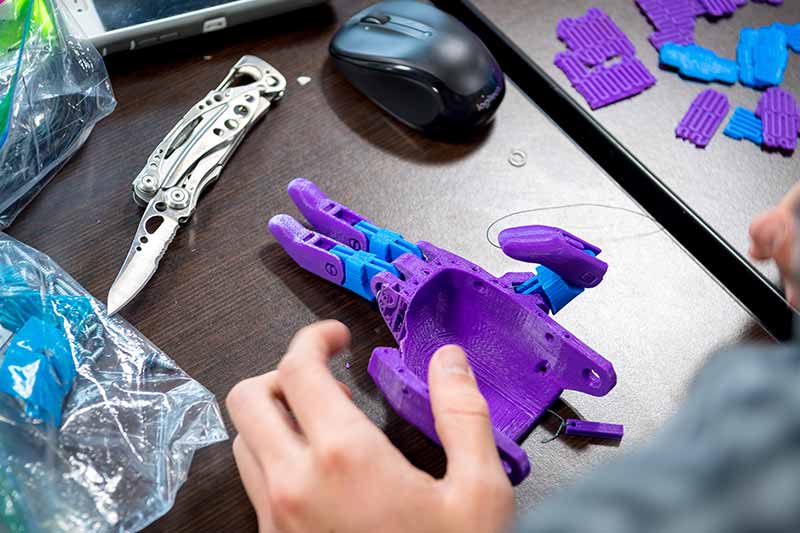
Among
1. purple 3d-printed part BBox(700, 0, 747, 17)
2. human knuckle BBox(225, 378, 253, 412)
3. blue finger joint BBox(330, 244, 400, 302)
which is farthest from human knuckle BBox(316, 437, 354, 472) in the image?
purple 3d-printed part BBox(700, 0, 747, 17)

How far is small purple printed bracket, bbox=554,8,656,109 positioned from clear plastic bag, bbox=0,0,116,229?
19.1 inches

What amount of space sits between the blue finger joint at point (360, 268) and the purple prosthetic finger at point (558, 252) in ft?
0.33

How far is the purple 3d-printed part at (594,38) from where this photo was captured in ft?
2.69

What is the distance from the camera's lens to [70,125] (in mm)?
701

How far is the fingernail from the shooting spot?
1.51ft

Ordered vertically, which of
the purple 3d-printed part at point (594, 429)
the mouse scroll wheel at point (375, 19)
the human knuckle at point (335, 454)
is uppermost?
the human knuckle at point (335, 454)

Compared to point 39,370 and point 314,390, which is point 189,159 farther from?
point 314,390

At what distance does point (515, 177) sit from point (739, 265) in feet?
0.73

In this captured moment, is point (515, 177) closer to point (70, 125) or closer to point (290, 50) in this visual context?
point (290, 50)

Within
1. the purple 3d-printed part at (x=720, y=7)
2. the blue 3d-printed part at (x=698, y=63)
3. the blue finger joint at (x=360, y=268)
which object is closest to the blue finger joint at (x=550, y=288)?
the blue finger joint at (x=360, y=268)

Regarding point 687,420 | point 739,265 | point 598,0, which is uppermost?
point 687,420

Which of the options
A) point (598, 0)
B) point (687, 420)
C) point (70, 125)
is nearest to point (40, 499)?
point (70, 125)

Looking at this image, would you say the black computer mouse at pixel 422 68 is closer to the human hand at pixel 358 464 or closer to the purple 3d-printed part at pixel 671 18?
the purple 3d-printed part at pixel 671 18

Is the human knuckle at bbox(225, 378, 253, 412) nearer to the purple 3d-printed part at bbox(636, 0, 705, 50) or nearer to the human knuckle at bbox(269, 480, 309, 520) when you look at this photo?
the human knuckle at bbox(269, 480, 309, 520)
